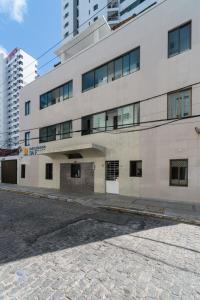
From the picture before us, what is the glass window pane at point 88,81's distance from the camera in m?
16.7

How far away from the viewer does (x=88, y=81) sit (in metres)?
17.0

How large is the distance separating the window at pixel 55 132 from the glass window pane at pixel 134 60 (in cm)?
691

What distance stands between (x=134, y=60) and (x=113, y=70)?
5.81ft

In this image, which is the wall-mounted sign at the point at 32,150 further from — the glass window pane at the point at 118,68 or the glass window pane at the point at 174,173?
the glass window pane at the point at 174,173

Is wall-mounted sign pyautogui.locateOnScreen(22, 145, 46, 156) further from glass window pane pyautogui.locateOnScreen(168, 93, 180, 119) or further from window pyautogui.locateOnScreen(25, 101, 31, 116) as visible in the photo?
glass window pane pyautogui.locateOnScreen(168, 93, 180, 119)

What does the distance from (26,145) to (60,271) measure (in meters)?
20.4

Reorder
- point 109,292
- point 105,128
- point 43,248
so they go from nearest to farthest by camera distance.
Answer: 1. point 109,292
2. point 43,248
3. point 105,128

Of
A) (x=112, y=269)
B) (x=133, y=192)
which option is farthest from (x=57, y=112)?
(x=112, y=269)

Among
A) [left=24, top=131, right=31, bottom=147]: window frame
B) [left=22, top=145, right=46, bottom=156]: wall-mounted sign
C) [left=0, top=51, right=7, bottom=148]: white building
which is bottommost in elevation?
[left=22, top=145, right=46, bottom=156]: wall-mounted sign

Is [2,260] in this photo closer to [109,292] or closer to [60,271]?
[60,271]

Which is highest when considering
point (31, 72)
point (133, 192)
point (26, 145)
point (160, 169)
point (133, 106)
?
point (31, 72)

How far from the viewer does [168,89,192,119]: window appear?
38.7 feet

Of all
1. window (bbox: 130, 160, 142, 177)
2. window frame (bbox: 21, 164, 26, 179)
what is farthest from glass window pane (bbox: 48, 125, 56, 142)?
A: window (bbox: 130, 160, 142, 177)

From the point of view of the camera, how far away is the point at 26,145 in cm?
2297
